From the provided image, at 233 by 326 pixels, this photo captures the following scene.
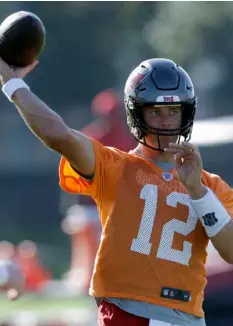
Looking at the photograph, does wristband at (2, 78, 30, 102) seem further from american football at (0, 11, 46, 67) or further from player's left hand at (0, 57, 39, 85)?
american football at (0, 11, 46, 67)

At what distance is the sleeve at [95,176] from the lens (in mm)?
5070

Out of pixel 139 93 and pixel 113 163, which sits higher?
pixel 139 93

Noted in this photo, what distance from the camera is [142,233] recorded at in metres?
5.05

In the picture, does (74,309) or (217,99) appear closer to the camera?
(74,309)

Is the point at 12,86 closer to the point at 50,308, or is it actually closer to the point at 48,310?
the point at 48,310

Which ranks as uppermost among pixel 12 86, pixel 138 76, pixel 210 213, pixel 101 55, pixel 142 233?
pixel 101 55

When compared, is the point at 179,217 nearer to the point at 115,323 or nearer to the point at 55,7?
the point at 115,323

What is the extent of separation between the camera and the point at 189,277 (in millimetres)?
5086

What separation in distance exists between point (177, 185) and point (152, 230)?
23 cm

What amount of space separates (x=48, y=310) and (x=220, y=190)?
243 inches

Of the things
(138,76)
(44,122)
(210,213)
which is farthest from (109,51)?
(44,122)

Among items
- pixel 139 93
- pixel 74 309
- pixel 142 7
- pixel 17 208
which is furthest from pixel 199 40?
pixel 139 93

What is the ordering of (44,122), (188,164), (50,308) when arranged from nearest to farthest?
(44,122)
(188,164)
(50,308)

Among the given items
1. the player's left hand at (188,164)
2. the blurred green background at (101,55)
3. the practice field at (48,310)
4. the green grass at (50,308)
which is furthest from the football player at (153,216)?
the blurred green background at (101,55)
